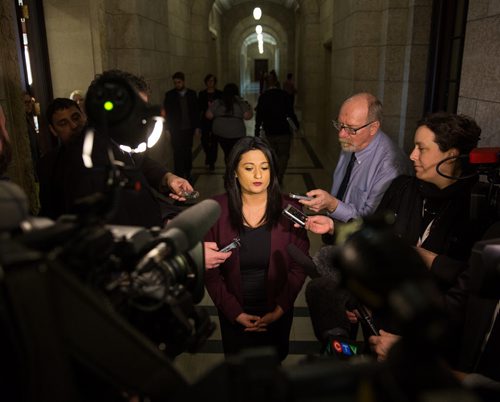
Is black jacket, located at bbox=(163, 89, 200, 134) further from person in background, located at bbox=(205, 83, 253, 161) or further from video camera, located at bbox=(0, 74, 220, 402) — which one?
video camera, located at bbox=(0, 74, 220, 402)

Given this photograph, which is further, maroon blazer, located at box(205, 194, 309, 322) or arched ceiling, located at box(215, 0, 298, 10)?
arched ceiling, located at box(215, 0, 298, 10)

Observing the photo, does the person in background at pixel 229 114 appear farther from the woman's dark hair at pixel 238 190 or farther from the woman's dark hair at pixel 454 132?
the woman's dark hair at pixel 454 132

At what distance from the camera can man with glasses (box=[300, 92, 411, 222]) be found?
2.57 meters

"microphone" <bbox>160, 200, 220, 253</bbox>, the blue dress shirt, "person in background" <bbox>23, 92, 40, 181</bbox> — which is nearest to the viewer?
"microphone" <bbox>160, 200, 220, 253</bbox>

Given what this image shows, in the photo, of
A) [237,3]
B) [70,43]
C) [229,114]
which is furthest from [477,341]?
[237,3]

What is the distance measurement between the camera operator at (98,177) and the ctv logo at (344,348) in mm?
1034

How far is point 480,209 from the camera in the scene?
5.35ft

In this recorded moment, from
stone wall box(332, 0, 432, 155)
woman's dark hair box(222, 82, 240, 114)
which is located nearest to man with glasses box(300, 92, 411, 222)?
stone wall box(332, 0, 432, 155)

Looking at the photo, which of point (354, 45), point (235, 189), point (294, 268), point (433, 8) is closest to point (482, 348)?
point (294, 268)

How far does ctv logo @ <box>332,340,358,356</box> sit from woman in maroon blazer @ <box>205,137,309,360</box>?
1.16 feet

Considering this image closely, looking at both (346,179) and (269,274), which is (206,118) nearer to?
(346,179)

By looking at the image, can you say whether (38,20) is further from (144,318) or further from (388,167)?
(144,318)

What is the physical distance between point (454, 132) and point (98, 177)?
1510mm

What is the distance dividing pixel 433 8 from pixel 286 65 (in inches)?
759
